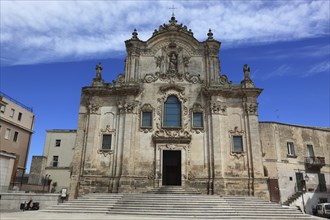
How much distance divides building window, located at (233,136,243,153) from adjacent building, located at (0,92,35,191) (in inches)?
782

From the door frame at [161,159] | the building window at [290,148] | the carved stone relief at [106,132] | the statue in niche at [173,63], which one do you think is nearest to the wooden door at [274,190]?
the building window at [290,148]

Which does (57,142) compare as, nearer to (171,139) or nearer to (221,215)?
(171,139)

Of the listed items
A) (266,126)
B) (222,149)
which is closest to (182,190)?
(222,149)

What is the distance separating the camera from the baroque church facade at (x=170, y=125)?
70.3 feet

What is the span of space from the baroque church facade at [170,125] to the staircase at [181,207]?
9.63ft

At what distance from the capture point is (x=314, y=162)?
2739 cm

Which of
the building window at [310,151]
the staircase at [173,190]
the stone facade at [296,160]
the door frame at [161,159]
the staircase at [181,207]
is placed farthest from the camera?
the building window at [310,151]

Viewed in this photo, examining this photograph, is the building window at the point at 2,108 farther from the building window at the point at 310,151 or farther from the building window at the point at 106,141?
the building window at the point at 310,151

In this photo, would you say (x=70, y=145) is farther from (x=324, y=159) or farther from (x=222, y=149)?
(x=324, y=159)

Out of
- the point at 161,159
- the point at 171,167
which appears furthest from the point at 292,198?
the point at 161,159

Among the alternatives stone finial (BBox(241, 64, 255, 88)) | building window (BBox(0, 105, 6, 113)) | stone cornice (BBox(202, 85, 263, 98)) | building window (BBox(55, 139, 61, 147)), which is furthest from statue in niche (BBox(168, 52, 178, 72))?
building window (BBox(55, 139, 61, 147))

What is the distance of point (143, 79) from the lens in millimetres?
24172

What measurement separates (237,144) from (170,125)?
219 inches

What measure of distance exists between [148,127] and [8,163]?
13.0 metres
